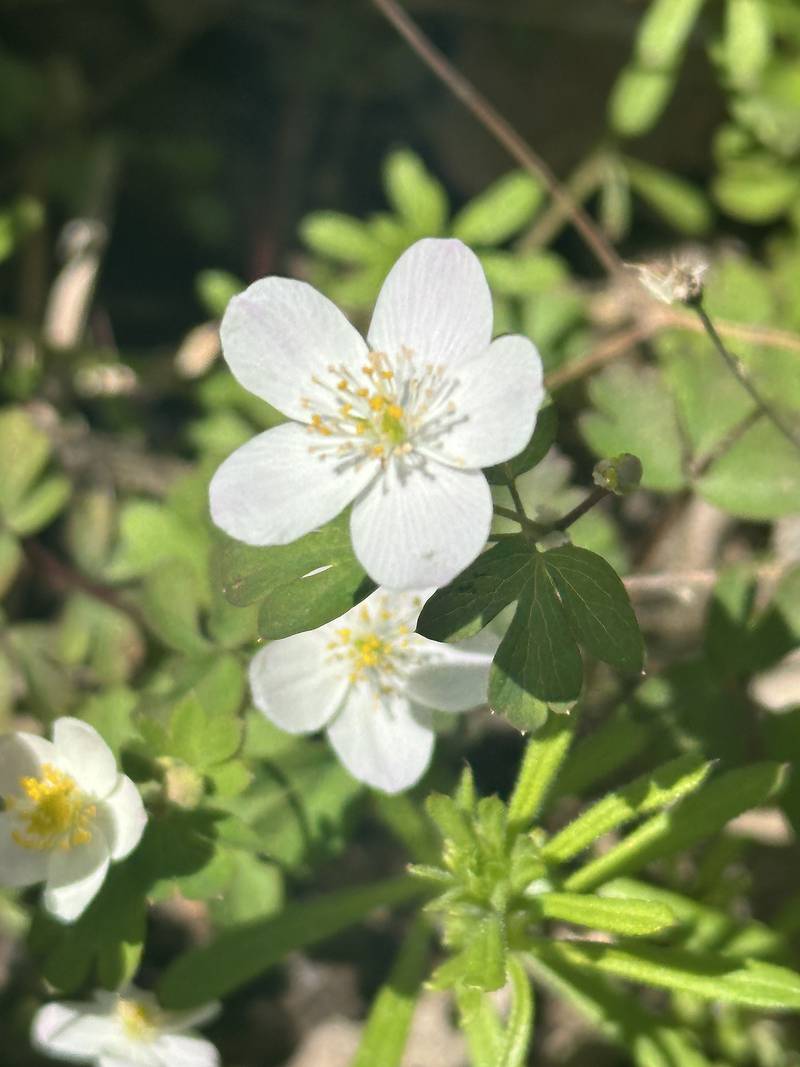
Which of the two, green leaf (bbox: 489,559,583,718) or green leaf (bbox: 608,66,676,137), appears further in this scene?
green leaf (bbox: 608,66,676,137)

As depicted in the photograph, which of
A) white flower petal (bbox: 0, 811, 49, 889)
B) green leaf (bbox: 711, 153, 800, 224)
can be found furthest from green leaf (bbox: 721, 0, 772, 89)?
white flower petal (bbox: 0, 811, 49, 889)

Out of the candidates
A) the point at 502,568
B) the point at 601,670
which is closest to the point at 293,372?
the point at 502,568

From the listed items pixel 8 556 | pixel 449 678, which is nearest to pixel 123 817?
pixel 449 678

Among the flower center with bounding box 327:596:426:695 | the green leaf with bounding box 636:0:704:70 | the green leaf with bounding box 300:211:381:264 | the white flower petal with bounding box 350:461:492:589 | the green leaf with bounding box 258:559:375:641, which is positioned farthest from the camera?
the green leaf with bounding box 300:211:381:264

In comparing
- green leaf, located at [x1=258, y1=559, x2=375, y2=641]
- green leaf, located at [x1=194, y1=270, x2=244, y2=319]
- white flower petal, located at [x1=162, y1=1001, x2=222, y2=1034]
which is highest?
green leaf, located at [x1=194, y1=270, x2=244, y2=319]

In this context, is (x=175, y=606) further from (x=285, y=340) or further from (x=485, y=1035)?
(x=485, y=1035)

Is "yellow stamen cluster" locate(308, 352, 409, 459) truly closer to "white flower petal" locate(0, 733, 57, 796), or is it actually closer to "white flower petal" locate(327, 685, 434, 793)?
"white flower petal" locate(327, 685, 434, 793)

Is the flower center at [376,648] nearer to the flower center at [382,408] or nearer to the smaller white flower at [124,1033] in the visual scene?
the flower center at [382,408]
